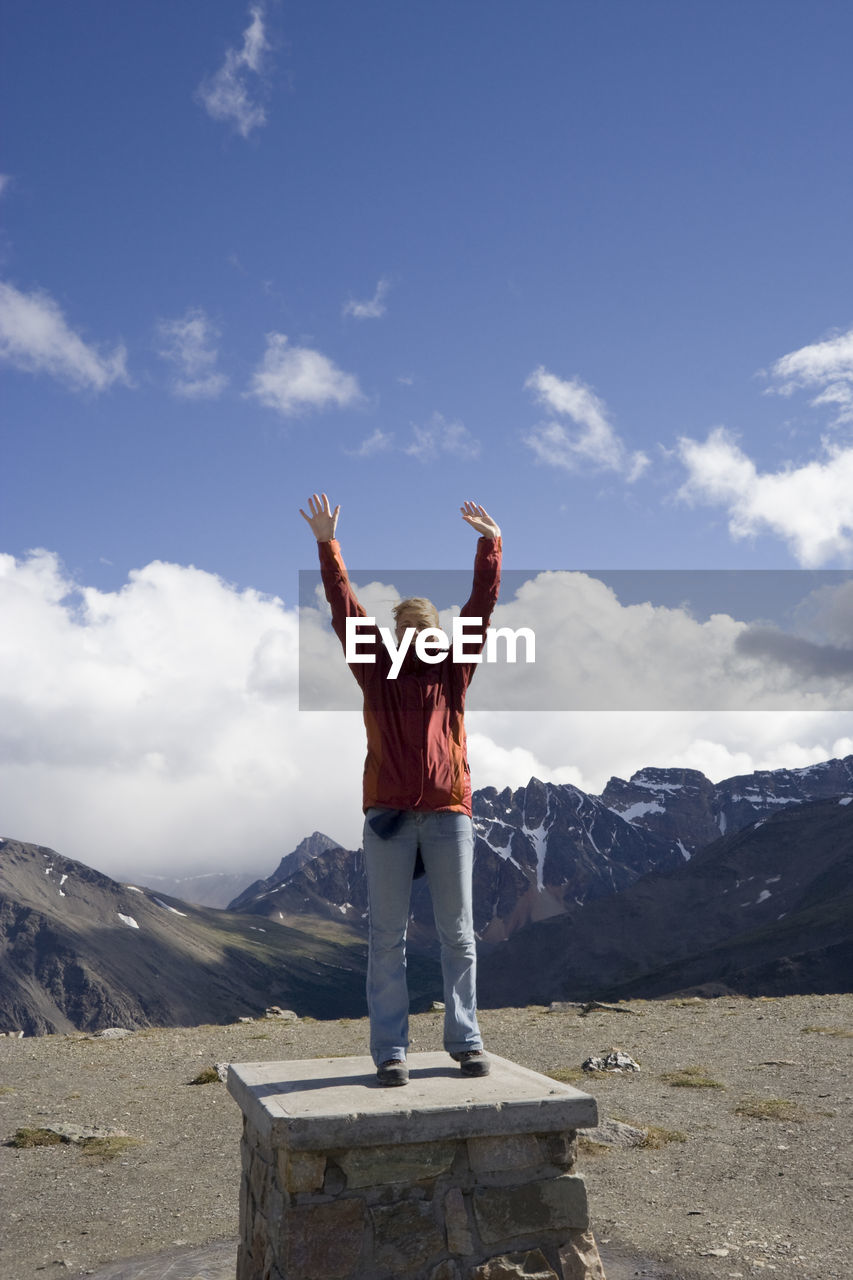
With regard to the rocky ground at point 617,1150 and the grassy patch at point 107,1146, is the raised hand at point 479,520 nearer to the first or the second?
the rocky ground at point 617,1150

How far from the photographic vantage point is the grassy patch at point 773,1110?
13.0 meters

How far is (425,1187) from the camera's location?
6266mm

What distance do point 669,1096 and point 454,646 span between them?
10903 millimetres

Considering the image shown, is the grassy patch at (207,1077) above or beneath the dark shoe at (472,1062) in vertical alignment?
beneath

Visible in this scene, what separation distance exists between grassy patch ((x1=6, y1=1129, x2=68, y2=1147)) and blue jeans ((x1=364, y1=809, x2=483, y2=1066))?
842 centimetres

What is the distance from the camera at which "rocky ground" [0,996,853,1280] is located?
346 inches

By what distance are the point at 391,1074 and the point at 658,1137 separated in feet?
22.8

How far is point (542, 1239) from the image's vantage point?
637cm

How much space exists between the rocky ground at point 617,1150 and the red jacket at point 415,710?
4.70 metres

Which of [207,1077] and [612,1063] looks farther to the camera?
[207,1077]

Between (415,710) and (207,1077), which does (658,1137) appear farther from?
Result: (207,1077)

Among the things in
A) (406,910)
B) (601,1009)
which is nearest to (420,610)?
(406,910)

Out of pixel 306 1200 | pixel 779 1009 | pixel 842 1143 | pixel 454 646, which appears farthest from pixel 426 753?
pixel 779 1009

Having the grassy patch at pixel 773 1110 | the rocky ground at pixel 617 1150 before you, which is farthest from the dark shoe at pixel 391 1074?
the grassy patch at pixel 773 1110
